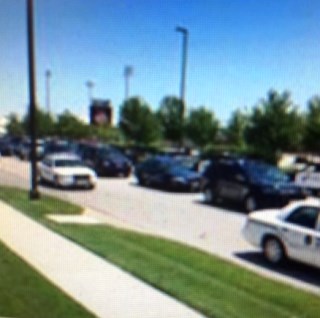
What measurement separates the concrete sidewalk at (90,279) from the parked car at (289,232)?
3.06m

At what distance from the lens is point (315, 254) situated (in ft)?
32.8

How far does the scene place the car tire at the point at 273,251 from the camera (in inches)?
426

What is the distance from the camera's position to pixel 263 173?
20.1 metres

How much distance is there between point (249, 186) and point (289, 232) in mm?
8755

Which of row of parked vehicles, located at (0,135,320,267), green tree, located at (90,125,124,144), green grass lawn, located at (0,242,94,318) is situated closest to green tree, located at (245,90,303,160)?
row of parked vehicles, located at (0,135,320,267)

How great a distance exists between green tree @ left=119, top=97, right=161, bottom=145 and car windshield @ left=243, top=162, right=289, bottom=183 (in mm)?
27276

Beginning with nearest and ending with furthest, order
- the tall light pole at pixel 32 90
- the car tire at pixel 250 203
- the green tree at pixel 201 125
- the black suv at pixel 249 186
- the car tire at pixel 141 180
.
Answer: the tall light pole at pixel 32 90, the black suv at pixel 249 186, the car tire at pixel 250 203, the car tire at pixel 141 180, the green tree at pixel 201 125

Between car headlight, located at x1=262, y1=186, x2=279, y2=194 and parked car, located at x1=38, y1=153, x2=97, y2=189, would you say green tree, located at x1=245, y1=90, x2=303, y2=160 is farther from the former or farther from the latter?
car headlight, located at x1=262, y1=186, x2=279, y2=194

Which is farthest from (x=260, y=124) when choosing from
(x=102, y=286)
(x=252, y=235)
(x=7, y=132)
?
(x=7, y=132)

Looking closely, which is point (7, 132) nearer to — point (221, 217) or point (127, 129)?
point (127, 129)

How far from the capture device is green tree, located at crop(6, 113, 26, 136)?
85.7 metres

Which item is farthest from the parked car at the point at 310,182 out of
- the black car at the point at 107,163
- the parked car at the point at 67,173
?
the black car at the point at 107,163

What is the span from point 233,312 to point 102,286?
1.94m

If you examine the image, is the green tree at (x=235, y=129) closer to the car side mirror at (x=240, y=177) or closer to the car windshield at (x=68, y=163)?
the car windshield at (x=68, y=163)
